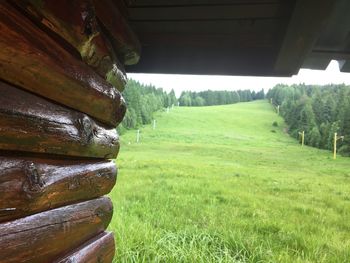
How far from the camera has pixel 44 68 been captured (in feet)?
5.08

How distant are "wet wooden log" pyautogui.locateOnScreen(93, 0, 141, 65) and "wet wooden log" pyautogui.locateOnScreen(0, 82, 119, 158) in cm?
54

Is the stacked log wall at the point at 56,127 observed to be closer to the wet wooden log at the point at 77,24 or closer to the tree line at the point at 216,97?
the wet wooden log at the point at 77,24

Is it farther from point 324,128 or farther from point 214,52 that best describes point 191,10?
point 324,128

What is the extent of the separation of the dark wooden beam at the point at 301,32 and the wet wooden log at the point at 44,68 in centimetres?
121

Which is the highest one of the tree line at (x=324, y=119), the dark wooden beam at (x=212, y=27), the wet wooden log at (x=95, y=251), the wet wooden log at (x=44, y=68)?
the dark wooden beam at (x=212, y=27)

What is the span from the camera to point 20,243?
142 centimetres

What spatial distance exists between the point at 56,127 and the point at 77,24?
438mm

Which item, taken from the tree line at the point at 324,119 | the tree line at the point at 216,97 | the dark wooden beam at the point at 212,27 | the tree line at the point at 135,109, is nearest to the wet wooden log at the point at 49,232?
the dark wooden beam at the point at 212,27

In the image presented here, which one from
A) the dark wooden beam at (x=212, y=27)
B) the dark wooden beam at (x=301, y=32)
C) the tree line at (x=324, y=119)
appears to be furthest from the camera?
the tree line at (x=324, y=119)

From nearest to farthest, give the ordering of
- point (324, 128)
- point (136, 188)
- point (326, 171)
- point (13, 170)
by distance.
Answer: point (13, 170)
point (136, 188)
point (326, 171)
point (324, 128)

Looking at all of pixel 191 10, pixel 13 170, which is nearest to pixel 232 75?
pixel 191 10

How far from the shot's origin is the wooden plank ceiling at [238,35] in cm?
264

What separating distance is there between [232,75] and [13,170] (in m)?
2.50

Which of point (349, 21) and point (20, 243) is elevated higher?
point (349, 21)
